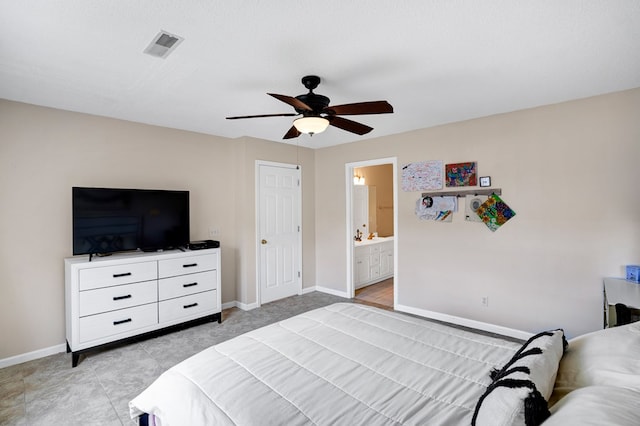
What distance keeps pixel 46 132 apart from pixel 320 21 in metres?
3.02

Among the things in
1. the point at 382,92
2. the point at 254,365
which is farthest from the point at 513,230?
the point at 254,365

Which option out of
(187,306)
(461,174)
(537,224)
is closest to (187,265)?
(187,306)

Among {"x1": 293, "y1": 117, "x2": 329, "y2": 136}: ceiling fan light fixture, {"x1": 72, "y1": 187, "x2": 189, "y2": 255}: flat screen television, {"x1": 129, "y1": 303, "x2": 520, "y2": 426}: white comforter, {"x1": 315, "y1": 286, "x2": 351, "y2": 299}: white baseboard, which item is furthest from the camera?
{"x1": 315, "y1": 286, "x2": 351, "y2": 299}: white baseboard

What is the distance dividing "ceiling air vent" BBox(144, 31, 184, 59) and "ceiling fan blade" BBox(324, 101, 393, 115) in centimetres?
107

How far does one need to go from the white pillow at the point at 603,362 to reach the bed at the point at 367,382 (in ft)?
0.05

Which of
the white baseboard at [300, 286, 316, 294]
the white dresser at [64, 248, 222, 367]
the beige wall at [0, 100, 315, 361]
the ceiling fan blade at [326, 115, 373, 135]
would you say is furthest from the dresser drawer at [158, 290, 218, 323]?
the ceiling fan blade at [326, 115, 373, 135]

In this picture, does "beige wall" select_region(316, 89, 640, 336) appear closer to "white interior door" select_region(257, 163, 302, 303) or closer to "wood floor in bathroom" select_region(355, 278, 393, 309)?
"wood floor in bathroom" select_region(355, 278, 393, 309)

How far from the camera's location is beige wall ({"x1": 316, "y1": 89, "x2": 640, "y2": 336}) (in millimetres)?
2859

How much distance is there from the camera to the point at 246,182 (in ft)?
14.6

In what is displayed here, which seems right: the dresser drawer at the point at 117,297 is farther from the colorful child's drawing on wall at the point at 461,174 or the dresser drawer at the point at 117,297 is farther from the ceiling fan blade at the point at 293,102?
the colorful child's drawing on wall at the point at 461,174

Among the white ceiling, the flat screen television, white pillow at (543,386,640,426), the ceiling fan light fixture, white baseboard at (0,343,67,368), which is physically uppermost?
the white ceiling

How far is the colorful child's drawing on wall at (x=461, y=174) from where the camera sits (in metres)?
3.65

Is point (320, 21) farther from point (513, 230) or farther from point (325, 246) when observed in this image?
point (325, 246)

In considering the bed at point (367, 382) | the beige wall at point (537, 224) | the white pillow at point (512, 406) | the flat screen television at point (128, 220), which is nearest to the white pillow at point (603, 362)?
the bed at point (367, 382)
